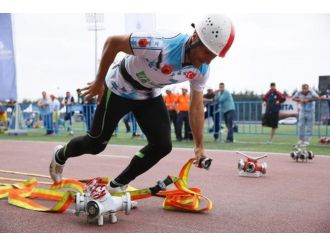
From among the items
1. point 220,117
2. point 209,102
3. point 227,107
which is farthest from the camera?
point 209,102

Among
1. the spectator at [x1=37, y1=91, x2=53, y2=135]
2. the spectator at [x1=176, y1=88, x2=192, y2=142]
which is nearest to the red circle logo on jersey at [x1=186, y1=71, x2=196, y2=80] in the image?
the spectator at [x1=176, y1=88, x2=192, y2=142]

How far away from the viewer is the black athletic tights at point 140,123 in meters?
4.50

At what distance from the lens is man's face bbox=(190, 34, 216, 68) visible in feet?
12.5

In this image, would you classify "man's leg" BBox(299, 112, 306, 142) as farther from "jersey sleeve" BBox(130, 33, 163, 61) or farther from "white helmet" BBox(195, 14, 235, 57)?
"jersey sleeve" BBox(130, 33, 163, 61)

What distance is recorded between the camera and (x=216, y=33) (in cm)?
370

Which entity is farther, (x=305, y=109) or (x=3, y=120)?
(x=3, y=120)

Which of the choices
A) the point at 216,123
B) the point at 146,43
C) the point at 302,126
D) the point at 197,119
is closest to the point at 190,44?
the point at 146,43

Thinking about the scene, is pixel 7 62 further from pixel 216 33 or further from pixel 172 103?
pixel 216 33

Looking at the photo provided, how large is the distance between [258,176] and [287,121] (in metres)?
16.1

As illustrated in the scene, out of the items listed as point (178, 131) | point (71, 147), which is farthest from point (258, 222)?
point (178, 131)

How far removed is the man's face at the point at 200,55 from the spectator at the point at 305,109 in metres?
9.74

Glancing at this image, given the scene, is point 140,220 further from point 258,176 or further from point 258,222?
point 258,176

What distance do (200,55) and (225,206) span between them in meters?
1.84

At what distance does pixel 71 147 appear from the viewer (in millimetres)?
4914
